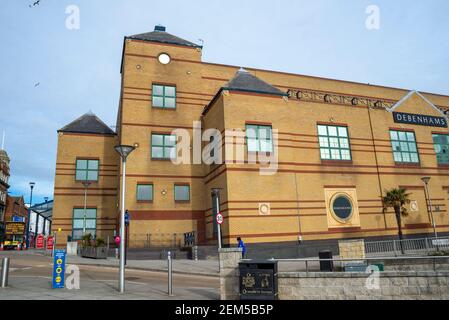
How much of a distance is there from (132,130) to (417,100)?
28.0 metres

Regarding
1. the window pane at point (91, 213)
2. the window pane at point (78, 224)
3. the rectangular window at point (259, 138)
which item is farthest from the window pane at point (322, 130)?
the window pane at point (78, 224)

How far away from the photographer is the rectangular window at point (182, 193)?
94.2 ft

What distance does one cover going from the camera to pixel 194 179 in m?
29.4

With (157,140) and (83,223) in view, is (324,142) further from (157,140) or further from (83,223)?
(83,223)

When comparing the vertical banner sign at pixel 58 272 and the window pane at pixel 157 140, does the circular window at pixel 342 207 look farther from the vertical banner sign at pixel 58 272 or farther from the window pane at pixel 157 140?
the vertical banner sign at pixel 58 272

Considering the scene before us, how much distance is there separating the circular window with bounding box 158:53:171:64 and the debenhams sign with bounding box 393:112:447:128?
21.8m

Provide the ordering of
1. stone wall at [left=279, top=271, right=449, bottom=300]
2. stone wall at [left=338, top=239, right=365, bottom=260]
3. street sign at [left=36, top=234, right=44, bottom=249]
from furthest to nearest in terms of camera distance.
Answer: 1. street sign at [left=36, top=234, right=44, bottom=249]
2. stone wall at [left=338, top=239, right=365, bottom=260]
3. stone wall at [left=279, top=271, right=449, bottom=300]

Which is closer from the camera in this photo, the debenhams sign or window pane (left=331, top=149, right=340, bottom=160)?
window pane (left=331, top=149, right=340, bottom=160)

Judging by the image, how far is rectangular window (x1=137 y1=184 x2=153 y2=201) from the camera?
91.1ft

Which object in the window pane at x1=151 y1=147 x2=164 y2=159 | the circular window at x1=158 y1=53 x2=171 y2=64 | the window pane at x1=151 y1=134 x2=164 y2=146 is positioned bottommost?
the window pane at x1=151 y1=147 x2=164 y2=159

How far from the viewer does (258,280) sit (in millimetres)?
9312

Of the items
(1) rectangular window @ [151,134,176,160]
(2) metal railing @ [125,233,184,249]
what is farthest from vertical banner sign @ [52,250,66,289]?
(1) rectangular window @ [151,134,176,160]

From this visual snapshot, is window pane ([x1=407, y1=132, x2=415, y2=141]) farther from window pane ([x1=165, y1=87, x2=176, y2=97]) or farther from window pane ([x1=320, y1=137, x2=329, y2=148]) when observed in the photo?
window pane ([x1=165, y1=87, x2=176, y2=97])
